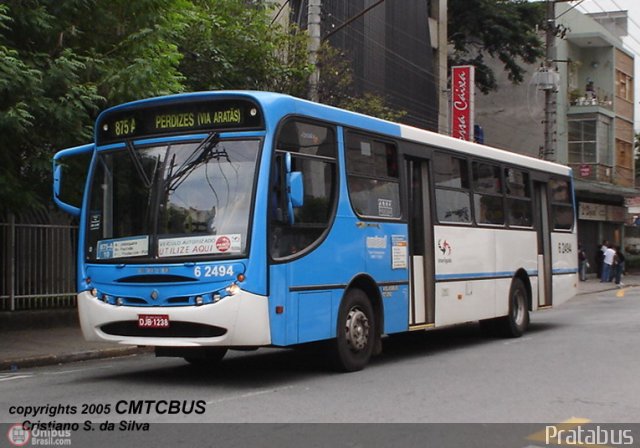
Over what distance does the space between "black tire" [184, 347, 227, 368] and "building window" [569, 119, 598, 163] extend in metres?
36.2

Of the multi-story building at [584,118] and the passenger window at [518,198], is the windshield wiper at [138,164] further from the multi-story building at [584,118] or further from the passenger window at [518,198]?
the multi-story building at [584,118]

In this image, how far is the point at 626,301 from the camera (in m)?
25.5

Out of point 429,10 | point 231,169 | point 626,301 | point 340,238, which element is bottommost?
point 626,301

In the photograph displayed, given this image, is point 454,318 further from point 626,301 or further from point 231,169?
point 626,301

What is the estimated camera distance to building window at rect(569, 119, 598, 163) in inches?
1715

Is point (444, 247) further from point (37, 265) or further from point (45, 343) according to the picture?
point (37, 265)

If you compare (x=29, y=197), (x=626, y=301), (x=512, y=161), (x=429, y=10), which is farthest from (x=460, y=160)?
(x=429, y=10)

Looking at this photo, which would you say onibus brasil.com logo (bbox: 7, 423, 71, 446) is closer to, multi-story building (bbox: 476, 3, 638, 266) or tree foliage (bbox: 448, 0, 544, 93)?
tree foliage (bbox: 448, 0, 544, 93)

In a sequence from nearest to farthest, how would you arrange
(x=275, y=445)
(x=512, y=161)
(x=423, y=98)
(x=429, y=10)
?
1. (x=275, y=445)
2. (x=512, y=161)
3. (x=423, y=98)
4. (x=429, y=10)

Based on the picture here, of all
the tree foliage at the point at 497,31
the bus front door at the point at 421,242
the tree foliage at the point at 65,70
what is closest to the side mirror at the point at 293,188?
the bus front door at the point at 421,242

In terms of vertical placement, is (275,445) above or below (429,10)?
below

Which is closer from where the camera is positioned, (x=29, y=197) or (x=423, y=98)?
(x=29, y=197)

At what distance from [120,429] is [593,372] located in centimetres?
597

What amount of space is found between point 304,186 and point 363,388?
2325 millimetres
